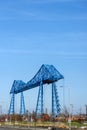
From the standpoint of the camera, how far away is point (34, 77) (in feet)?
378

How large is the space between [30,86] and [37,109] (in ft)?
26.0

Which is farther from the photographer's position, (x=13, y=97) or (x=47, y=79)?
(x=13, y=97)

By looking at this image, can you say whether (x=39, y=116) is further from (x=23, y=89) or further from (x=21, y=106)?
(x=21, y=106)

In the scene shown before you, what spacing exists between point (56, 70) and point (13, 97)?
38496 millimetres

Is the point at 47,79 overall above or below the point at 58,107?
above

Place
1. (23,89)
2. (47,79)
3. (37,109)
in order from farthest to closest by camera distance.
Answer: (23,89) → (37,109) → (47,79)

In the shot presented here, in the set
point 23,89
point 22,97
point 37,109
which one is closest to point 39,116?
point 37,109

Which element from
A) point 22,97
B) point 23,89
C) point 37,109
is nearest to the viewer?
point 37,109

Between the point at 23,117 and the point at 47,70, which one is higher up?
the point at 47,70

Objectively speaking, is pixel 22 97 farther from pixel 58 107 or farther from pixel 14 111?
pixel 58 107

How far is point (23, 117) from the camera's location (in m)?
148

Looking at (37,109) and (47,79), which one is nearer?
(47,79)

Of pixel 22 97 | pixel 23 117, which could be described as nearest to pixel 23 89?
pixel 22 97

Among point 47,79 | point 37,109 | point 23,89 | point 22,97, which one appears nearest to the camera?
point 47,79
